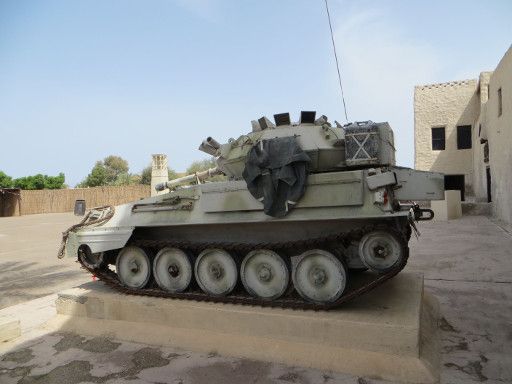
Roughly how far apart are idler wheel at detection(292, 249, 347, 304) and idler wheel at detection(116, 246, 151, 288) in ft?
7.38

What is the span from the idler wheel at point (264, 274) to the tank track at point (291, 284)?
9 cm

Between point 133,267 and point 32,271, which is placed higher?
point 133,267

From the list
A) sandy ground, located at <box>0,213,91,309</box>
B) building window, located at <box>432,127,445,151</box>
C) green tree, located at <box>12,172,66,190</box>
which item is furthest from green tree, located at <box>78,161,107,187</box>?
building window, located at <box>432,127,445,151</box>

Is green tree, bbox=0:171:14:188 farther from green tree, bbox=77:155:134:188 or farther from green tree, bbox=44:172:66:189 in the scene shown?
green tree, bbox=77:155:134:188

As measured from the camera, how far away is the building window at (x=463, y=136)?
24.2 metres

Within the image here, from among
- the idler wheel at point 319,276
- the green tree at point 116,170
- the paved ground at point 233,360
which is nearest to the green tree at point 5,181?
the green tree at point 116,170

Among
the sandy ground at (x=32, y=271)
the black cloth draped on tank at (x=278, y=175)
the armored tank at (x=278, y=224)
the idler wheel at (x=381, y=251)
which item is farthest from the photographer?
the sandy ground at (x=32, y=271)

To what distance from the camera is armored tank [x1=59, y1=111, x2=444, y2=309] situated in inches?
178

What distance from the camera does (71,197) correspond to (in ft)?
113

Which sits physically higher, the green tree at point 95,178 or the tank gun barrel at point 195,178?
the green tree at point 95,178

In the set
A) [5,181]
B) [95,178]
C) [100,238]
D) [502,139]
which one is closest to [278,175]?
[100,238]

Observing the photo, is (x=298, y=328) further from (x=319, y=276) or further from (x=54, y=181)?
(x=54, y=181)

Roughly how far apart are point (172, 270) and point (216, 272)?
0.67 meters

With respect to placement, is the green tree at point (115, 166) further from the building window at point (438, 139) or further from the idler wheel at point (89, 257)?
the idler wheel at point (89, 257)
